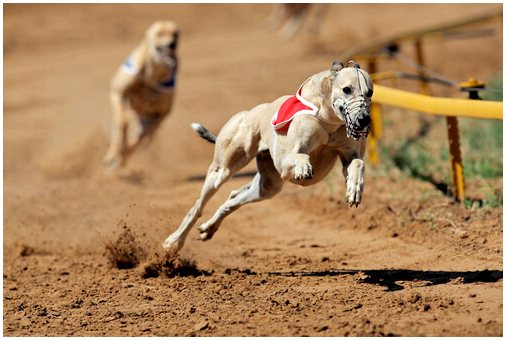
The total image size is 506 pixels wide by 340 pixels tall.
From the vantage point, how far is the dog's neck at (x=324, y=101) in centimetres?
545

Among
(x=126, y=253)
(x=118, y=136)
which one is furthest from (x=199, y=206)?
(x=118, y=136)

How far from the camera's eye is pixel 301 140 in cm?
553

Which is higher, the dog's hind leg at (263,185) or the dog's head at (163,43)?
the dog's head at (163,43)

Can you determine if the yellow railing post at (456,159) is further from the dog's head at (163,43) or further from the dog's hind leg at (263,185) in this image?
the dog's head at (163,43)

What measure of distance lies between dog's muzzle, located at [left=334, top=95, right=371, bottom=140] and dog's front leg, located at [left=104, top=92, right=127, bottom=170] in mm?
6143

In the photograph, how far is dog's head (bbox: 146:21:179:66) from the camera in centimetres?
1098

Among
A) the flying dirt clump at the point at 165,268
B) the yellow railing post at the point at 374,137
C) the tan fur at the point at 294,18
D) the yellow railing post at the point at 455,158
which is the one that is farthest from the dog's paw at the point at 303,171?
the tan fur at the point at 294,18

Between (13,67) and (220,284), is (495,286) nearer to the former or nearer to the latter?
(220,284)

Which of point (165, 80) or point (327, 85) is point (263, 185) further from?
point (165, 80)

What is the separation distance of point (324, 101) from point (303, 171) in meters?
0.48

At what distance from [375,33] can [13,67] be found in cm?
713

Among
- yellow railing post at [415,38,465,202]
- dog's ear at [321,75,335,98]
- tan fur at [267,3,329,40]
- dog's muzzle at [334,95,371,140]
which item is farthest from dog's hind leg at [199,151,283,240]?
tan fur at [267,3,329,40]

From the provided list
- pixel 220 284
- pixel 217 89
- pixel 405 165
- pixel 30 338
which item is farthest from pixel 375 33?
pixel 30 338

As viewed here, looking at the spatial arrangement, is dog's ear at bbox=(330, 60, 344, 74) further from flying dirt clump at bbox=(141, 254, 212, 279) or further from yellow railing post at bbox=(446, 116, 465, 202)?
yellow railing post at bbox=(446, 116, 465, 202)
